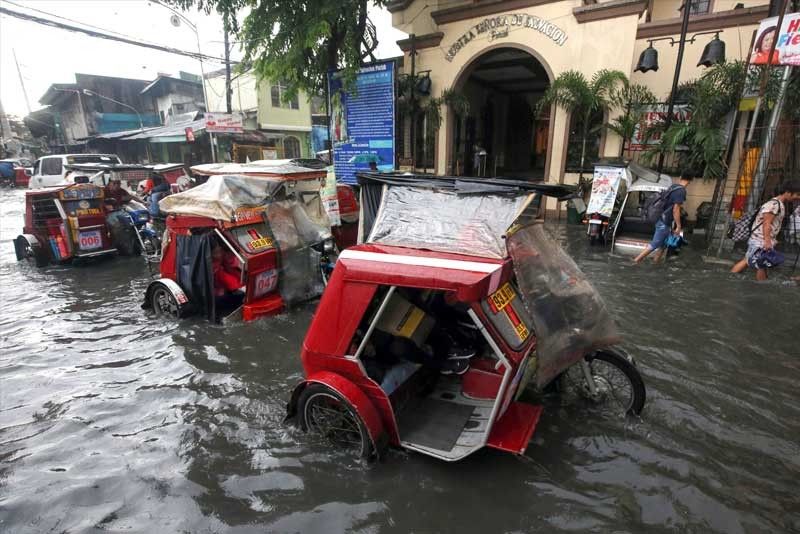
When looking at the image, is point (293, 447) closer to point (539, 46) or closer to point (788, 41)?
point (788, 41)

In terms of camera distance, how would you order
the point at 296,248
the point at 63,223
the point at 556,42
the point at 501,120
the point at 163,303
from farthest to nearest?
the point at 501,120
the point at 556,42
the point at 63,223
the point at 296,248
the point at 163,303

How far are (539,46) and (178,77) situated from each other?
30.2 metres

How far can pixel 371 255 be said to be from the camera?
115 inches

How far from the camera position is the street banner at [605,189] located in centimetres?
922

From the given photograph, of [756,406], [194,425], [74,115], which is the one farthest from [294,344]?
[74,115]

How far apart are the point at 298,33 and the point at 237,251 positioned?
7.67m

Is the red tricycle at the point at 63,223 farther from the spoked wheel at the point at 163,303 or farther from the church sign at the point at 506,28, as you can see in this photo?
the church sign at the point at 506,28

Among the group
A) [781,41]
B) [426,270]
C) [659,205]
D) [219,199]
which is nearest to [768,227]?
[659,205]

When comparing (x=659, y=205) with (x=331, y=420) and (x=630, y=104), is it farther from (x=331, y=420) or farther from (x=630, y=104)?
(x=331, y=420)

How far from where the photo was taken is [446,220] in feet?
10.6

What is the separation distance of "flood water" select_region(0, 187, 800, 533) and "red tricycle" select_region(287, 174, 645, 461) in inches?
10.7

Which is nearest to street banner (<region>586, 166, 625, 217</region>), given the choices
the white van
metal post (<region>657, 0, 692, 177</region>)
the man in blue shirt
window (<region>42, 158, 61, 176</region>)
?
the man in blue shirt

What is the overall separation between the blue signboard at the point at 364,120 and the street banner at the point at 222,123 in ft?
11.6

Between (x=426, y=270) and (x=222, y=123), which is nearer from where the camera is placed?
(x=426, y=270)
